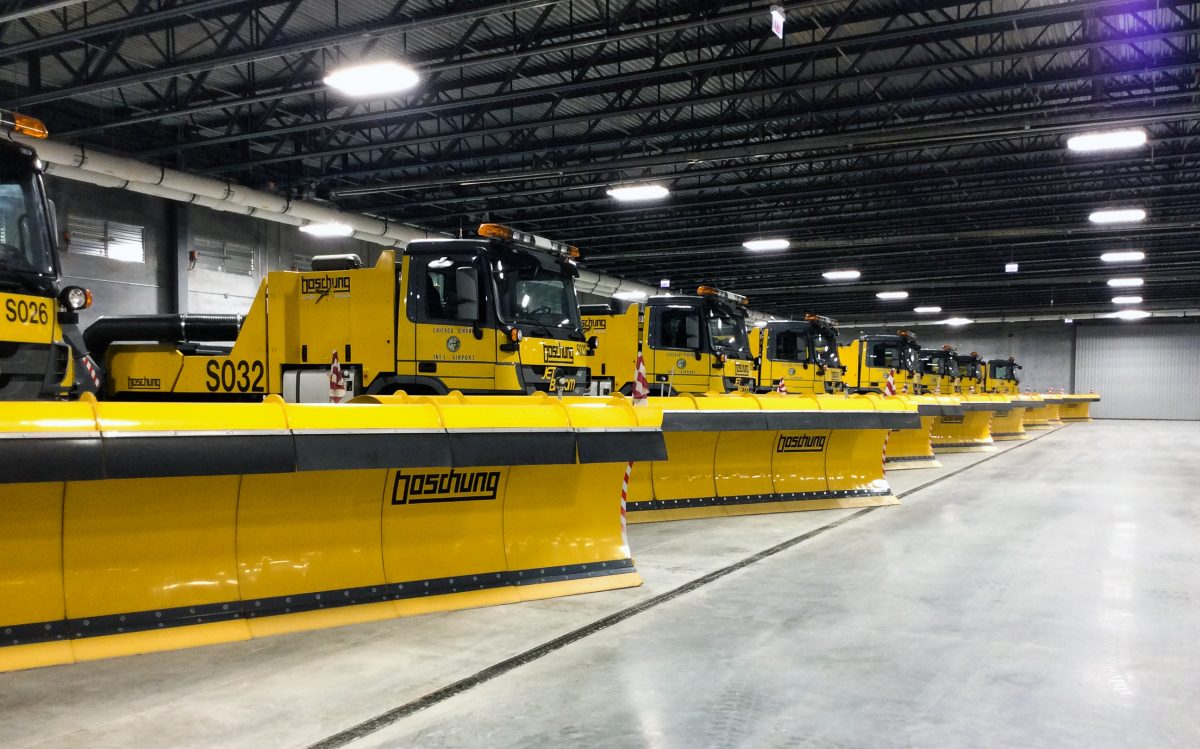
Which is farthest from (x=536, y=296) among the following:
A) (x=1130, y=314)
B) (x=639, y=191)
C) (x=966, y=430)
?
(x=1130, y=314)

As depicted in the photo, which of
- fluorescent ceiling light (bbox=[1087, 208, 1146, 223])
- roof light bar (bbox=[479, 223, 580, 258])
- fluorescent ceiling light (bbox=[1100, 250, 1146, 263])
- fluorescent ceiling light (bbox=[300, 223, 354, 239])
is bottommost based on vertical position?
roof light bar (bbox=[479, 223, 580, 258])

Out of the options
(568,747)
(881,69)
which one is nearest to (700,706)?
(568,747)

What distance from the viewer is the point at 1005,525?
9.19 meters

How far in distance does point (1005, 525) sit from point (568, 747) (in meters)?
7.40

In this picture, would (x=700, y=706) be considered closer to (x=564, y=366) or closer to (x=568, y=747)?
(x=568, y=747)

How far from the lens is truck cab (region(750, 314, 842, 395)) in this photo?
1998 cm

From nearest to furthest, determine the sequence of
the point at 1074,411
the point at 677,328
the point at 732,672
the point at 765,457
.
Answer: the point at 732,672, the point at 765,457, the point at 677,328, the point at 1074,411

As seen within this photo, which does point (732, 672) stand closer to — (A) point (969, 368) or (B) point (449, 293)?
(B) point (449, 293)

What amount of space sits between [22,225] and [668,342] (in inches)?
388

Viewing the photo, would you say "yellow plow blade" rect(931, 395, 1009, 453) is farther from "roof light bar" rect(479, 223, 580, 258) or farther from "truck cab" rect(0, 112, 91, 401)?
"truck cab" rect(0, 112, 91, 401)

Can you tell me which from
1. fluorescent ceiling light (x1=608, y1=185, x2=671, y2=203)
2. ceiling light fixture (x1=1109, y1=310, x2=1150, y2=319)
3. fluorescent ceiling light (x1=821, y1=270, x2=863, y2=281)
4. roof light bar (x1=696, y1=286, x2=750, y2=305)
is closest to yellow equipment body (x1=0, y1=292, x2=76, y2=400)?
roof light bar (x1=696, y1=286, x2=750, y2=305)

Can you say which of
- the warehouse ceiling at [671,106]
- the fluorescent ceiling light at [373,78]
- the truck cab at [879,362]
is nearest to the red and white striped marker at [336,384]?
the fluorescent ceiling light at [373,78]

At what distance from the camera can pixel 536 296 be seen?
9.80 metres

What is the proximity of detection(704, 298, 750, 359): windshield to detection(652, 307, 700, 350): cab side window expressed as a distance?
302 mm
